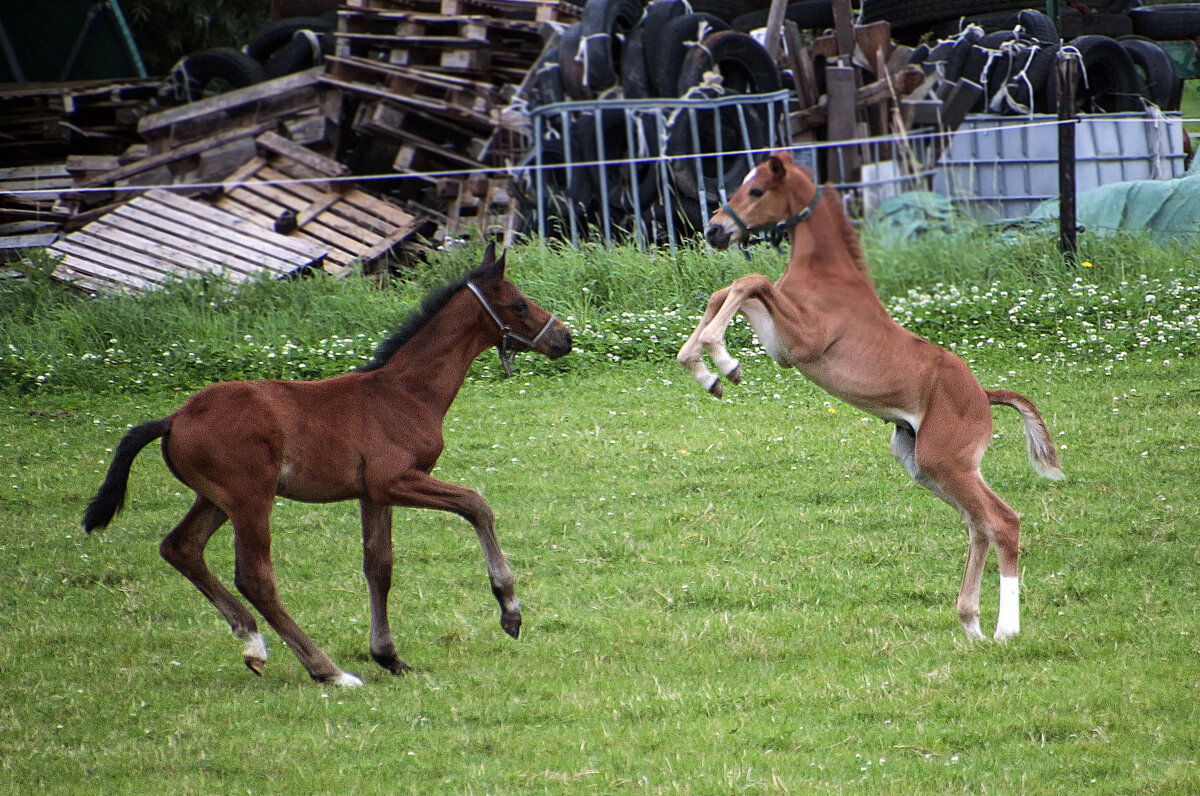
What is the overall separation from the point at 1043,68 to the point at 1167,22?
621cm

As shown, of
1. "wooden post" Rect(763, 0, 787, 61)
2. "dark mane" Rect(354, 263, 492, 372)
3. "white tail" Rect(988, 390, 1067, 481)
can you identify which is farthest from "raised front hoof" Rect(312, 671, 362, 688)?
"wooden post" Rect(763, 0, 787, 61)

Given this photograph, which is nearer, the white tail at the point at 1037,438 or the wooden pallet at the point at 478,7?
the white tail at the point at 1037,438

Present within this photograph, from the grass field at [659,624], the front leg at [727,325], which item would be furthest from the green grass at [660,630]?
the front leg at [727,325]

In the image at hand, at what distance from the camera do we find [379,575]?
5676mm

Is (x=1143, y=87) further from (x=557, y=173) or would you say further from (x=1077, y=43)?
(x=557, y=173)

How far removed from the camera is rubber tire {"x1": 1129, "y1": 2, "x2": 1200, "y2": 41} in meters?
21.6

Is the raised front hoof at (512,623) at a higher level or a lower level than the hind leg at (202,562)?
lower

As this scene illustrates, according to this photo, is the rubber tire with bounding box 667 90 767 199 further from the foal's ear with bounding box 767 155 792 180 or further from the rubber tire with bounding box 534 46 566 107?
the foal's ear with bounding box 767 155 792 180

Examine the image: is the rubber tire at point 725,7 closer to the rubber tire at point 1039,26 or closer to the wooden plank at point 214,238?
the rubber tire at point 1039,26

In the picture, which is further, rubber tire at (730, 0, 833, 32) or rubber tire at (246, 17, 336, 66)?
rubber tire at (730, 0, 833, 32)

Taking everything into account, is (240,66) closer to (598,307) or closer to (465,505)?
(598,307)

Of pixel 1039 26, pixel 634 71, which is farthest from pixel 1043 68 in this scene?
pixel 634 71

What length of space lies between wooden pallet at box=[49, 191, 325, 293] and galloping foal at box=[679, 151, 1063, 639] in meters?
9.04

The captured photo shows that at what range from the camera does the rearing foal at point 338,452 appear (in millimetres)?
5207
